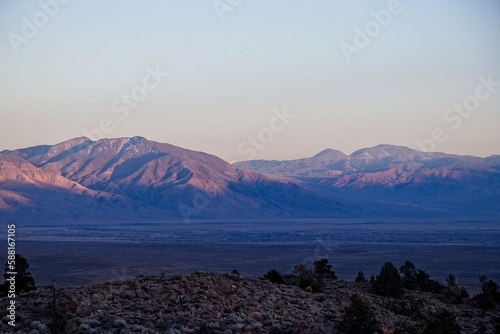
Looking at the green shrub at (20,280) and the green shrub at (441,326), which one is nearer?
the green shrub at (441,326)

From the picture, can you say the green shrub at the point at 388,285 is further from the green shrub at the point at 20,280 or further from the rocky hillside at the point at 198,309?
the green shrub at the point at 20,280

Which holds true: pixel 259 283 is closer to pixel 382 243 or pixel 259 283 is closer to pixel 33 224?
pixel 382 243

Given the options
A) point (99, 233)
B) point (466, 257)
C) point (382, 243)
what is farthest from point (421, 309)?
point (99, 233)

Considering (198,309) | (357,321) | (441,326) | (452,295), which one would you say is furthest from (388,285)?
(198,309)

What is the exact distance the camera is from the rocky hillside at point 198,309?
18281 millimetres

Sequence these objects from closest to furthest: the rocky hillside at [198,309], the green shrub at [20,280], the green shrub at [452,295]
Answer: the rocky hillside at [198,309] → the green shrub at [20,280] → the green shrub at [452,295]

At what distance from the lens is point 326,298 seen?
22.7 m

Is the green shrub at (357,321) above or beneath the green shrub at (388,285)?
beneath

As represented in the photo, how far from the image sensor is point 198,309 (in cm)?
1948

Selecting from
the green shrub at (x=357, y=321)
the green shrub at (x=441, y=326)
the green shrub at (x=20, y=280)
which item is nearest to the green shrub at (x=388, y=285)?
the green shrub at (x=441, y=326)

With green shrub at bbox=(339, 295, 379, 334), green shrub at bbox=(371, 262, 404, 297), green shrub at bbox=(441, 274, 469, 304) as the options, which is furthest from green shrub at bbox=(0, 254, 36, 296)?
green shrub at bbox=(441, 274, 469, 304)

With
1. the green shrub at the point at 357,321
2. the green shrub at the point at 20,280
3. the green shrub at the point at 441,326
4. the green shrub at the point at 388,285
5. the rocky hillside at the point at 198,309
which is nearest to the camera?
the rocky hillside at the point at 198,309

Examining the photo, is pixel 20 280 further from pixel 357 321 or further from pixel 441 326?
pixel 441 326

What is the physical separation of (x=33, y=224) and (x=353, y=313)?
138m
